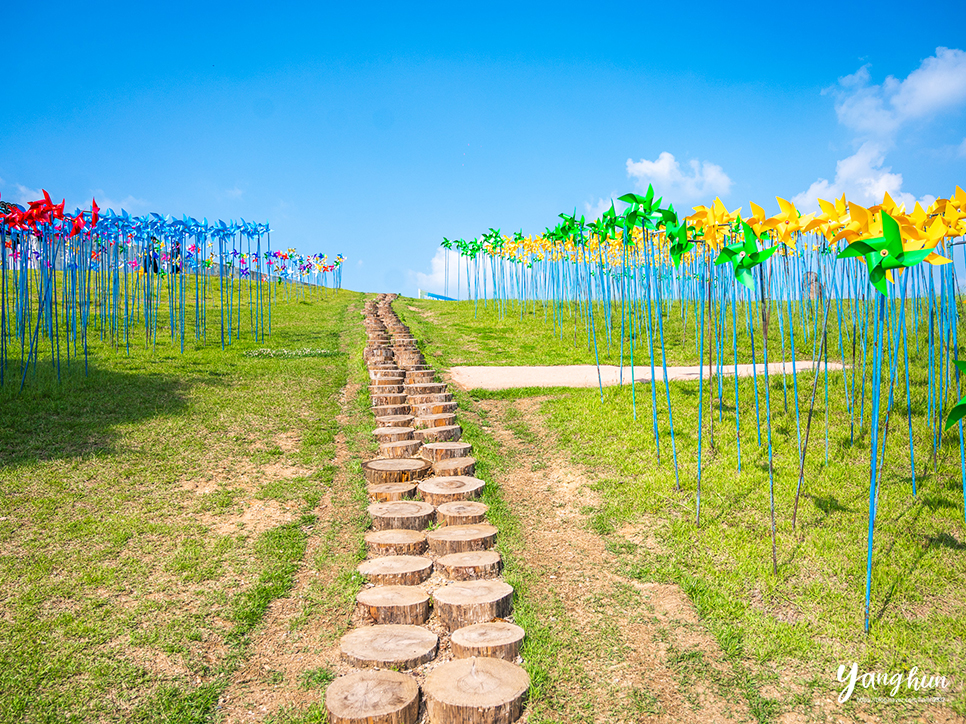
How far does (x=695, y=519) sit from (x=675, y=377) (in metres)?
5.33

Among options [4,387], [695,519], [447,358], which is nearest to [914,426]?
[695,519]

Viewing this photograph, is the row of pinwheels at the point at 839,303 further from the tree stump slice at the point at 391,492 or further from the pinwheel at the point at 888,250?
the tree stump slice at the point at 391,492

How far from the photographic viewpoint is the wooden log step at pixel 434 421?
23.6ft

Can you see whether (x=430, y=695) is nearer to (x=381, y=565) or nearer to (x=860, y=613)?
(x=381, y=565)

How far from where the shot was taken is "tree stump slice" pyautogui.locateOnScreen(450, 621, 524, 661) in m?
3.20

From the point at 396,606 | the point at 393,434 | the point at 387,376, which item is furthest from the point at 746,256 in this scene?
the point at 387,376

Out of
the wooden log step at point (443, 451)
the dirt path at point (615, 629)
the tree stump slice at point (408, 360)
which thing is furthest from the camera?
the tree stump slice at point (408, 360)

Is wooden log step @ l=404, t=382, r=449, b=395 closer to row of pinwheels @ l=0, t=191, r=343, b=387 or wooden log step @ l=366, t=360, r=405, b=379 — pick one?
wooden log step @ l=366, t=360, r=405, b=379

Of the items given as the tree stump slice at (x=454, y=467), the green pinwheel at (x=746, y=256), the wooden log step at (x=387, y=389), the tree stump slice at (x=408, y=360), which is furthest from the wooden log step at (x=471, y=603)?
the tree stump slice at (x=408, y=360)

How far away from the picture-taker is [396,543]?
4.45 meters

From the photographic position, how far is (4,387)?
8.23 metres

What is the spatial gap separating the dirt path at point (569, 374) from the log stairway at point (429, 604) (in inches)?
131

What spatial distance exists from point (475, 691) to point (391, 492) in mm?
2602

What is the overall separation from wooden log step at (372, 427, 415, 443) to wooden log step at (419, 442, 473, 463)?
482 mm
